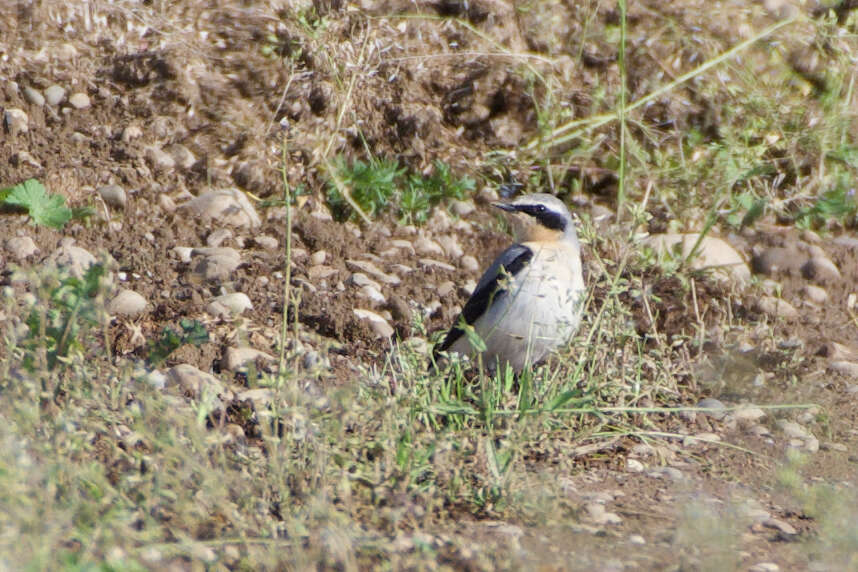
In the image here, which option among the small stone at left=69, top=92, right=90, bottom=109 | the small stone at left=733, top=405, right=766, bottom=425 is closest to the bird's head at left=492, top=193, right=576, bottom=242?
the small stone at left=733, top=405, right=766, bottom=425

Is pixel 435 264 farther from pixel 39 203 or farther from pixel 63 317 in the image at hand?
pixel 63 317

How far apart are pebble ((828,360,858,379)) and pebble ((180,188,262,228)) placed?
3.47 meters

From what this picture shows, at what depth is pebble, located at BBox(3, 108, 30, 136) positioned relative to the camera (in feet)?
22.2

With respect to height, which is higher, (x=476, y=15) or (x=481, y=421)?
(x=476, y=15)

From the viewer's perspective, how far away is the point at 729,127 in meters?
7.60

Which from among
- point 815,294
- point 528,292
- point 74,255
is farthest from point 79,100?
point 815,294

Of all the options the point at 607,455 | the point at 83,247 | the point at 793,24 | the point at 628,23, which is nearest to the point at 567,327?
the point at 607,455

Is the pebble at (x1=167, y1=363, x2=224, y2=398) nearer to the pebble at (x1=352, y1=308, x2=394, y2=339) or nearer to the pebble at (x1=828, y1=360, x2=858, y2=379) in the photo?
the pebble at (x1=352, y1=308, x2=394, y2=339)

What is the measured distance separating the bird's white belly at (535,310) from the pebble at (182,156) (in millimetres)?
2389

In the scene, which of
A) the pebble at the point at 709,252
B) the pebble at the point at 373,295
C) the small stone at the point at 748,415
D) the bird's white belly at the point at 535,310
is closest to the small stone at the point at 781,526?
the small stone at the point at 748,415

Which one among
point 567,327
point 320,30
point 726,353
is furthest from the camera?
point 320,30

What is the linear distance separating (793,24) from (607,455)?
4.83m

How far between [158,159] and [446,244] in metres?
1.93

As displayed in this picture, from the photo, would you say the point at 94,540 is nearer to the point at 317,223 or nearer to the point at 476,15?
the point at 317,223
